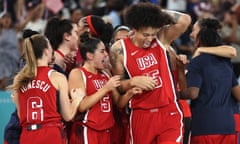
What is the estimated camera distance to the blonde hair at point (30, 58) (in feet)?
22.0

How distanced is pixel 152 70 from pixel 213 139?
1.22 meters

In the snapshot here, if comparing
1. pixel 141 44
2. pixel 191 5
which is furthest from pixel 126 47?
pixel 191 5

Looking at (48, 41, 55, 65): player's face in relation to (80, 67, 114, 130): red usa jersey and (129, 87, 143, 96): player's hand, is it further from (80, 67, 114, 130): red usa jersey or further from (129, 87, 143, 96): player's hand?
(129, 87, 143, 96): player's hand

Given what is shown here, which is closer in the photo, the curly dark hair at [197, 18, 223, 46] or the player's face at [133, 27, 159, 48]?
the player's face at [133, 27, 159, 48]

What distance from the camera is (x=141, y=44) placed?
7082mm

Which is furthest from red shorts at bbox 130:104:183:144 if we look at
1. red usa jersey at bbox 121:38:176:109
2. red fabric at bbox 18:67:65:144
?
red fabric at bbox 18:67:65:144

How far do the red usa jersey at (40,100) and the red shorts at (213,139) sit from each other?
179 cm

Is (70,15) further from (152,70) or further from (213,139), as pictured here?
(152,70)

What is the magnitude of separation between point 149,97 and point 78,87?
2.39 feet

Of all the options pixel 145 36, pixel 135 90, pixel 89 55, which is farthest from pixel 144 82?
pixel 89 55

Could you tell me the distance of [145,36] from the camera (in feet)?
22.9

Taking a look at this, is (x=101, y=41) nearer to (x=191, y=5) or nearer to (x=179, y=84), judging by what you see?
(x=179, y=84)

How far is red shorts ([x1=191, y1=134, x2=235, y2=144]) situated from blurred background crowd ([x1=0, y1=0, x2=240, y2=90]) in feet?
11.1

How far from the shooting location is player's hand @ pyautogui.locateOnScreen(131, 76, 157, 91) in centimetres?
686
